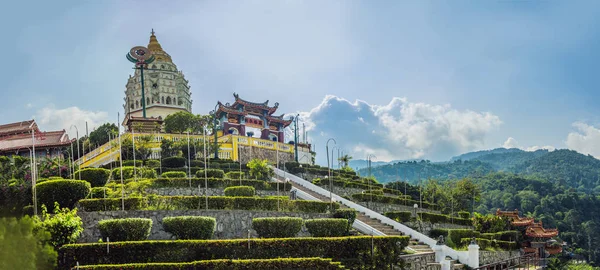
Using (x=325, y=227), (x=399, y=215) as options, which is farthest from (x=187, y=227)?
(x=399, y=215)

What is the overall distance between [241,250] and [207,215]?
3.25 meters

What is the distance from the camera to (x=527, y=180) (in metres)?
94.5

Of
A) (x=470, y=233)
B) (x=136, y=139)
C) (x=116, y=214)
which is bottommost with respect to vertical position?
(x=470, y=233)

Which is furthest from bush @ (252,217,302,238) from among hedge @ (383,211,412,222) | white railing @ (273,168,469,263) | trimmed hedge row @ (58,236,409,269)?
hedge @ (383,211,412,222)

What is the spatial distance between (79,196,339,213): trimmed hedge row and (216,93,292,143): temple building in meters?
29.8

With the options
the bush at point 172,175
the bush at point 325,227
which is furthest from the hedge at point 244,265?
the bush at point 172,175

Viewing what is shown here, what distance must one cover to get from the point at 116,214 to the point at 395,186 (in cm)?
3147

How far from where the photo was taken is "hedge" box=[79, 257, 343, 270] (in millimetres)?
17141

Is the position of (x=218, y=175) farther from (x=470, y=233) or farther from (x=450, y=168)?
(x=450, y=168)

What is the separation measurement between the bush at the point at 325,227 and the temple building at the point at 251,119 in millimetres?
32147

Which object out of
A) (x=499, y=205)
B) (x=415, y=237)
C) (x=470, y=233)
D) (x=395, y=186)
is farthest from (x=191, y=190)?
(x=499, y=205)

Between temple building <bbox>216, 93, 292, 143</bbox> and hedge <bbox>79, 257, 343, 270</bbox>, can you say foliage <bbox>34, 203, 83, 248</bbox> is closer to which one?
hedge <bbox>79, 257, 343, 270</bbox>

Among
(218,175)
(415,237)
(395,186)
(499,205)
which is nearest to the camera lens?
(415,237)

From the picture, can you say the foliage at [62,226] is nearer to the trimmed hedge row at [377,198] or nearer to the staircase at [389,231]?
the staircase at [389,231]
